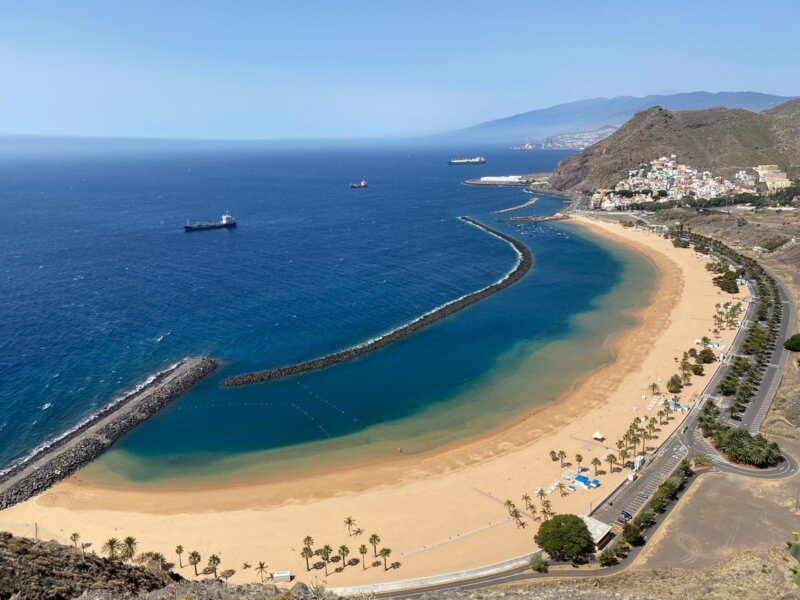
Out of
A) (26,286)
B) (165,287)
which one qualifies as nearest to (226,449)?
(165,287)

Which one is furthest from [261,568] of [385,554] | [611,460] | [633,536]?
[611,460]

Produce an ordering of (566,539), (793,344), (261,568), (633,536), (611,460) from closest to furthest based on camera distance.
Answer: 1. (566,539)
2. (261,568)
3. (633,536)
4. (611,460)
5. (793,344)

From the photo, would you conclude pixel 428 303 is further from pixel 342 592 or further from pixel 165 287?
pixel 342 592

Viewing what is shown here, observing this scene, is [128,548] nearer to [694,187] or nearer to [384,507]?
[384,507]

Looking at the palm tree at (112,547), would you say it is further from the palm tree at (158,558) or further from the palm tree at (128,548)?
the palm tree at (158,558)

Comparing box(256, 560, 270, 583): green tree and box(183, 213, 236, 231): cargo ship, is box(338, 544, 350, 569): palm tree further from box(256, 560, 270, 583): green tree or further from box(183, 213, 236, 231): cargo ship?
box(183, 213, 236, 231): cargo ship
